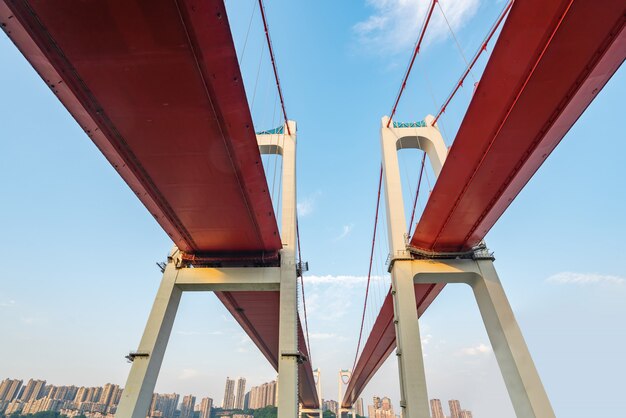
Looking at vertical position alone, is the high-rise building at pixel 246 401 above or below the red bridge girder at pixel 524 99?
above

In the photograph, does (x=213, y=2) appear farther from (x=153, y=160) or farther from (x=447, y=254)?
(x=447, y=254)

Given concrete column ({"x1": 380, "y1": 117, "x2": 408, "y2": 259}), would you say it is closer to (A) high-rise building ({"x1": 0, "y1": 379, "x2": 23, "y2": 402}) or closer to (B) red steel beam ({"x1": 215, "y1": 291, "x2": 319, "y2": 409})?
(B) red steel beam ({"x1": 215, "y1": 291, "x2": 319, "y2": 409})

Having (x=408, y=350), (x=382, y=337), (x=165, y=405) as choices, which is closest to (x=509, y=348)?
(x=408, y=350)

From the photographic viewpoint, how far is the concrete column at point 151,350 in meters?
8.98

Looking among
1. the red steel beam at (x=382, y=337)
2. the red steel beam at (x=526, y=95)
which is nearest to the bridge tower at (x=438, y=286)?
the red steel beam at (x=526, y=95)

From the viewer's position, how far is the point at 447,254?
10898 mm

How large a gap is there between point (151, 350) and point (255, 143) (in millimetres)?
6823

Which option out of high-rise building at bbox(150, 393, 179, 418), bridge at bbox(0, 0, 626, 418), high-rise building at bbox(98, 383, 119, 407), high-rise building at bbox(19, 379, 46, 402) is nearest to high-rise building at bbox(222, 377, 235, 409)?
high-rise building at bbox(150, 393, 179, 418)

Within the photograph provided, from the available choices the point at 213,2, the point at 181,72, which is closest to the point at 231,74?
the point at 181,72

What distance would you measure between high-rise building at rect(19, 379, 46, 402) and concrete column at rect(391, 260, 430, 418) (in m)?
65.2

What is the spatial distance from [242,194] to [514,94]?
5910 mm

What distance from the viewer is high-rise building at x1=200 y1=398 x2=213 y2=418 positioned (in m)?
73.3

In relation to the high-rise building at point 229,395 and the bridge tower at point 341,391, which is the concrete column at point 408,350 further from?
the high-rise building at point 229,395

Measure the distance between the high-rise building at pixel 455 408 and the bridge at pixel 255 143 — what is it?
63745 mm
